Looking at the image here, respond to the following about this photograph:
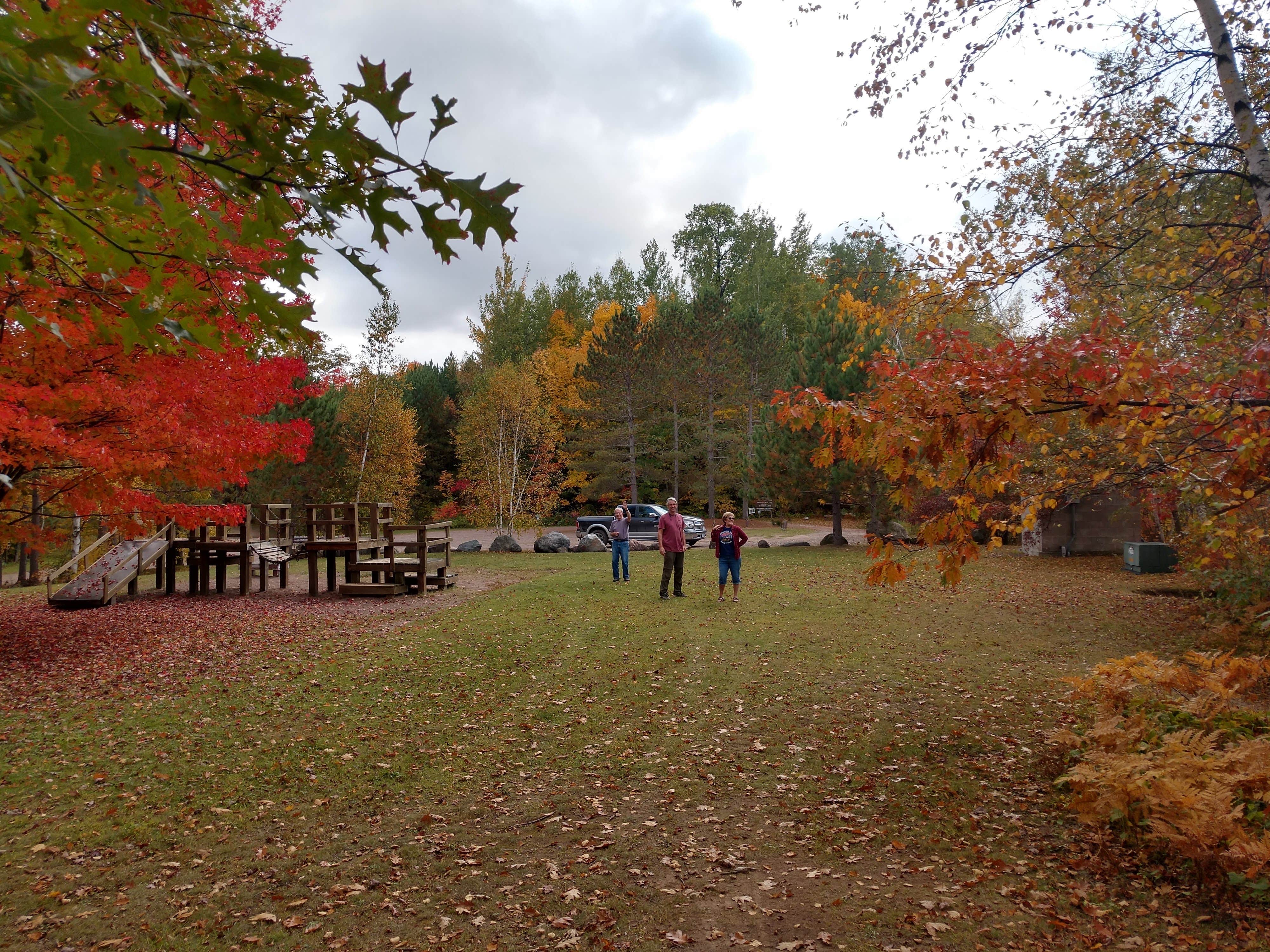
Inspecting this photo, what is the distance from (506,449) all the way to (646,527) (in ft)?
19.8

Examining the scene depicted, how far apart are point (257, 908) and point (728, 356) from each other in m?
32.7

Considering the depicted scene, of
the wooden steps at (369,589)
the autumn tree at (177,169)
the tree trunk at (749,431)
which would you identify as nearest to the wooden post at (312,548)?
the wooden steps at (369,589)

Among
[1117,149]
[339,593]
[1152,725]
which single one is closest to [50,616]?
[339,593]

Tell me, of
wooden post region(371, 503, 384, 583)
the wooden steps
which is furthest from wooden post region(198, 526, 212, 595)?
wooden post region(371, 503, 384, 583)

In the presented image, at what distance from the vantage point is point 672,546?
13.3m

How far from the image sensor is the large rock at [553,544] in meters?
25.0

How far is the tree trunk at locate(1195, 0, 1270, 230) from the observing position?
5023 millimetres

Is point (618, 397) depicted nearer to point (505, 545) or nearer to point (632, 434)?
point (632, 434)

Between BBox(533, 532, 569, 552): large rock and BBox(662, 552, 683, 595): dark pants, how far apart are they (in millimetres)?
11773

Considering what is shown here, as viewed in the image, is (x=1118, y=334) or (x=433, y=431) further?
(x=433, y=431)

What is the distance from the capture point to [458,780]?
5.26 m

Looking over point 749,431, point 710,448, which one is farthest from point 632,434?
point 749,431

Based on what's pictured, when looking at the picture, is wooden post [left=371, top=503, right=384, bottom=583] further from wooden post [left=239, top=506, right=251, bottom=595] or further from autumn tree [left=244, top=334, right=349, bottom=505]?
autumn tree [left=244, top=334, right=349, bottom=505]

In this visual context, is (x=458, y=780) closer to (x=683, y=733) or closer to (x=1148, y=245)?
(x=683, y=733)
